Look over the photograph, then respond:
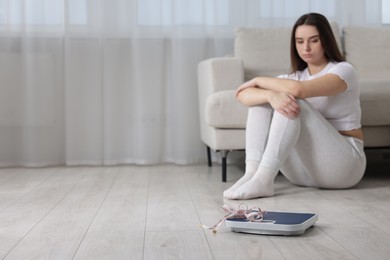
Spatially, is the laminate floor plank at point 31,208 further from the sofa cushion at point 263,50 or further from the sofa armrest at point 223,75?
the sofa cushion at point 263,50

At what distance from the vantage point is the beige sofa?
280 cm

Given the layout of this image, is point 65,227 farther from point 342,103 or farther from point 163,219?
point 342,103

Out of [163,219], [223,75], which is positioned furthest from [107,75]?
[163,219]

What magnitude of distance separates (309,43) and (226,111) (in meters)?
0.52

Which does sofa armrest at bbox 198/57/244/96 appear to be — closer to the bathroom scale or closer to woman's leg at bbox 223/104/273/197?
woman's leg at bbox 223/104/273/197

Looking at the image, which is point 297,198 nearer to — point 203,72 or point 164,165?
→ point 203,72

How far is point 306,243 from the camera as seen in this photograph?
60.0 inches

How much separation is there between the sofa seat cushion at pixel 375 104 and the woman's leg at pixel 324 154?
0.38 m

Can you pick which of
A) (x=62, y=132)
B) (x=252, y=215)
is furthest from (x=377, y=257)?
(x=62, y=132)

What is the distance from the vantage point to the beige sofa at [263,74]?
2.80 metres

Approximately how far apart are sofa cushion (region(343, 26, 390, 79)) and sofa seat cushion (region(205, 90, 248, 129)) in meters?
0.99

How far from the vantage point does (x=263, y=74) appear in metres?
3.38

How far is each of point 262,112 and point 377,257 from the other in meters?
1.07

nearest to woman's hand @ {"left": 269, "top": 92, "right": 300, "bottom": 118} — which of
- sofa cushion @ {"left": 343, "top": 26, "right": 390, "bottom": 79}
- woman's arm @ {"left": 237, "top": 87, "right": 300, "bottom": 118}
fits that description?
woman's arm @ {"left": 237, "top": 87, "right": 300, "bottom": 118}
